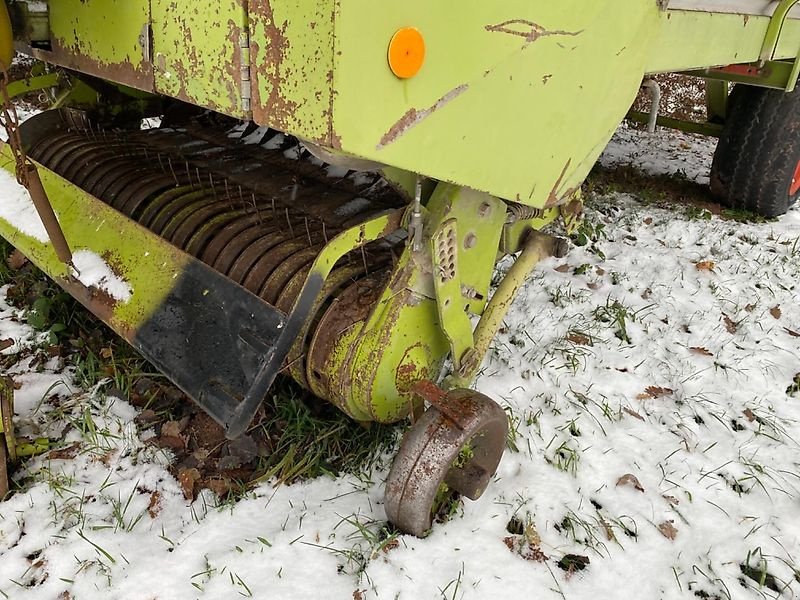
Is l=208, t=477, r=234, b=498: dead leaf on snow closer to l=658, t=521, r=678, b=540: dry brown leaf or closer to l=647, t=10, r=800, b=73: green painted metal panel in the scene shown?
l=658, t=521, r=678, b=540: dry brown leaf

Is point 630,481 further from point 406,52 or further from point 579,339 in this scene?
point 406,52

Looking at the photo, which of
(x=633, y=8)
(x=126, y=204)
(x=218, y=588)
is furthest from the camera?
(x=126, y=204)

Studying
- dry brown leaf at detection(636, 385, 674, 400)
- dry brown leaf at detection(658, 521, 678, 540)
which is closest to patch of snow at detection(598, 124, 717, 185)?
dry brown leaf at detection(636, 385, 674, 400)

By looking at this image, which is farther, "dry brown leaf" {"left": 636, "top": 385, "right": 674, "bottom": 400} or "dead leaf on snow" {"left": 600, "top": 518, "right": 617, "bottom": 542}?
"dry brown leaf" {"left": 636, "top": 385, "right": 674, "bottom": 400}

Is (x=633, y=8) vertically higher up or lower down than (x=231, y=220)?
higher up

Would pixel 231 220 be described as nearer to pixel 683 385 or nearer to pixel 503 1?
pixel 503 1

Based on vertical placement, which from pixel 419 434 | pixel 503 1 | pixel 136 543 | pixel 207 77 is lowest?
pixel 136 543

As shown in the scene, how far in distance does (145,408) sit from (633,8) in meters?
1.97

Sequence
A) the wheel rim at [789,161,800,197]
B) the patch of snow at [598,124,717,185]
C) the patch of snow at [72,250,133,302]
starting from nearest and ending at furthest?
the patch of snow at [72,250,133,302] < the wheel rim at [789,161,800,197] < the patch of snow at [598,124,717,185]

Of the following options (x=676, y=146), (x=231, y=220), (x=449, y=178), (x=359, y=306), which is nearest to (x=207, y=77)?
(x=449, y=178)

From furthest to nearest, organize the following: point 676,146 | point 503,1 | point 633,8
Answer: point 676,146, point 633,8, point 503,1

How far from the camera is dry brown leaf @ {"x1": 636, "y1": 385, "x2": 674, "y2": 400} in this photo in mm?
2545

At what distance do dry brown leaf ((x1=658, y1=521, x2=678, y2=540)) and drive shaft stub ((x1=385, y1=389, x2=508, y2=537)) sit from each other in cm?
60

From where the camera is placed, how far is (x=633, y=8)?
1.55 meters
